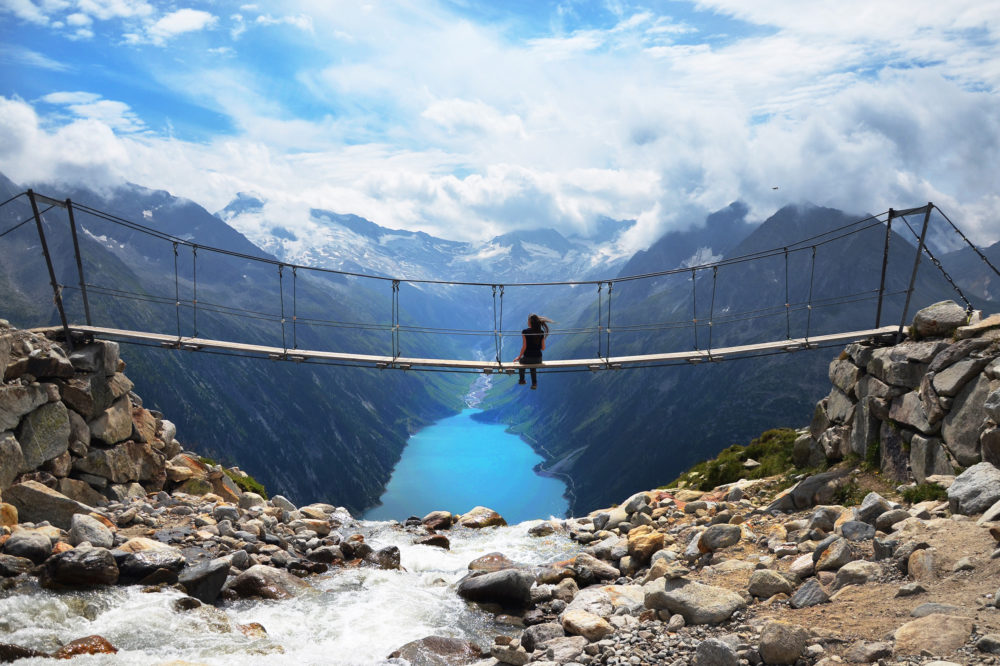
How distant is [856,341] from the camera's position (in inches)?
775

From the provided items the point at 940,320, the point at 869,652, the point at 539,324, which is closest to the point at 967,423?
the point at 940,320

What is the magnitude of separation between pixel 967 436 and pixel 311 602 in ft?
45.1

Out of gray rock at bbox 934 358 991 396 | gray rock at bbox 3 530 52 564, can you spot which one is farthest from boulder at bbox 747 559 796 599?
gray rock at bbox 3 530 52 564

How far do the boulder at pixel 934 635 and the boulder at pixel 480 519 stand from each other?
1852cm

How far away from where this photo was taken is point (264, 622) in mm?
13391

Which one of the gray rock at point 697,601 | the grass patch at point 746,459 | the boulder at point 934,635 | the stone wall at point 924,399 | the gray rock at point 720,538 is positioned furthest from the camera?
the grass patch at point 746,459

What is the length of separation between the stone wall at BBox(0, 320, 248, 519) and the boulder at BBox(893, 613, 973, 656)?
54.8 feet

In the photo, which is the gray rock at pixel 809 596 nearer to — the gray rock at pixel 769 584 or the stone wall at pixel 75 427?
the gray rock at pixel 769 584

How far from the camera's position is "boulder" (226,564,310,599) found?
1462cm

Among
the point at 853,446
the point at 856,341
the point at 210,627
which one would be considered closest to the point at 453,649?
the point at 210,627

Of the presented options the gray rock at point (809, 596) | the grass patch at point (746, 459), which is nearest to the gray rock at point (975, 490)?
the gray rock at point (809, 596)

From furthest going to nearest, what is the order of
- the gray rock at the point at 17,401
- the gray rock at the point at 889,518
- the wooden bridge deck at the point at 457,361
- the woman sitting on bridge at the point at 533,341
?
1. the woman sitting on bridge at the point at 533,341
2. the wooden bridge deck at the point at 457,361
3. the gray rock at the point at 17,401
4. the gray rock at the point at 889,518

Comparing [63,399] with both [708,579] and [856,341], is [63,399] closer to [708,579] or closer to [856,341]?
[708,579]

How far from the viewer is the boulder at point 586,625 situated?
1159 centimetres
